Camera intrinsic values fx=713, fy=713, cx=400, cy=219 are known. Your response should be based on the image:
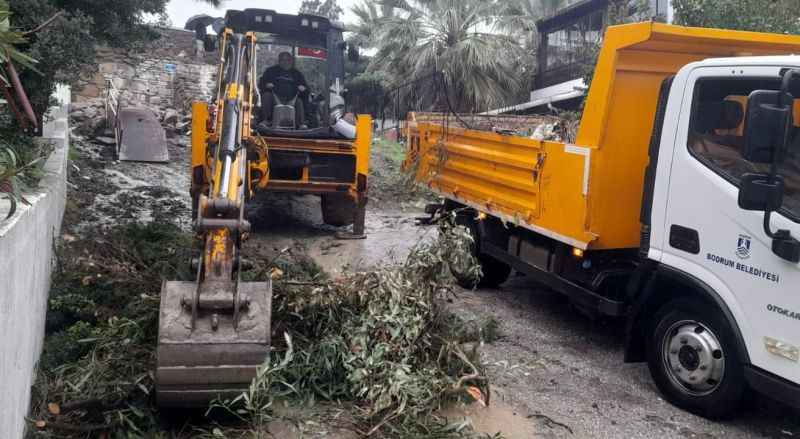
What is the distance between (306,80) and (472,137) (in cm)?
346

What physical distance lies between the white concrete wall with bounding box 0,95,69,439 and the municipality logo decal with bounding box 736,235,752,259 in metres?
3.87

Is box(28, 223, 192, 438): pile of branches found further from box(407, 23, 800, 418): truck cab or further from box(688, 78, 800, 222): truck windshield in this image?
box(688, 78, 800, 222): truck windshield

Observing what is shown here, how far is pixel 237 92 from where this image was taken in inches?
227

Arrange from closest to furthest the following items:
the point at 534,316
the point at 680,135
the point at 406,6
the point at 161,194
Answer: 1. the point at 680,135
2. the point at 534,316
3. the point at 161,194
4. the point at 406,6

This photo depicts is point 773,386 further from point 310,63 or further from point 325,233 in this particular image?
point 310,63

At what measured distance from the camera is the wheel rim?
14.9ft

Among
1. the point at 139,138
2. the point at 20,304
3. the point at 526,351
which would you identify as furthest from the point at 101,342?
the point at 139,138

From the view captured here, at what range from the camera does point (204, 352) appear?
3.72 metres

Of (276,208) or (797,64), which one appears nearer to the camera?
(797,64)

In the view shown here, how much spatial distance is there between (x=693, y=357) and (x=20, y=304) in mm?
3994

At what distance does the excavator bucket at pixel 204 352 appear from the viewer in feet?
12.1

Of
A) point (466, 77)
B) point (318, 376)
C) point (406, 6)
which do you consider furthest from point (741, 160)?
point (406, 6)

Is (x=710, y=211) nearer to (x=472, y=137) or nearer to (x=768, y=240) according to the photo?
(x=768, y=240)

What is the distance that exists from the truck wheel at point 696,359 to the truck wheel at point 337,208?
590cm
